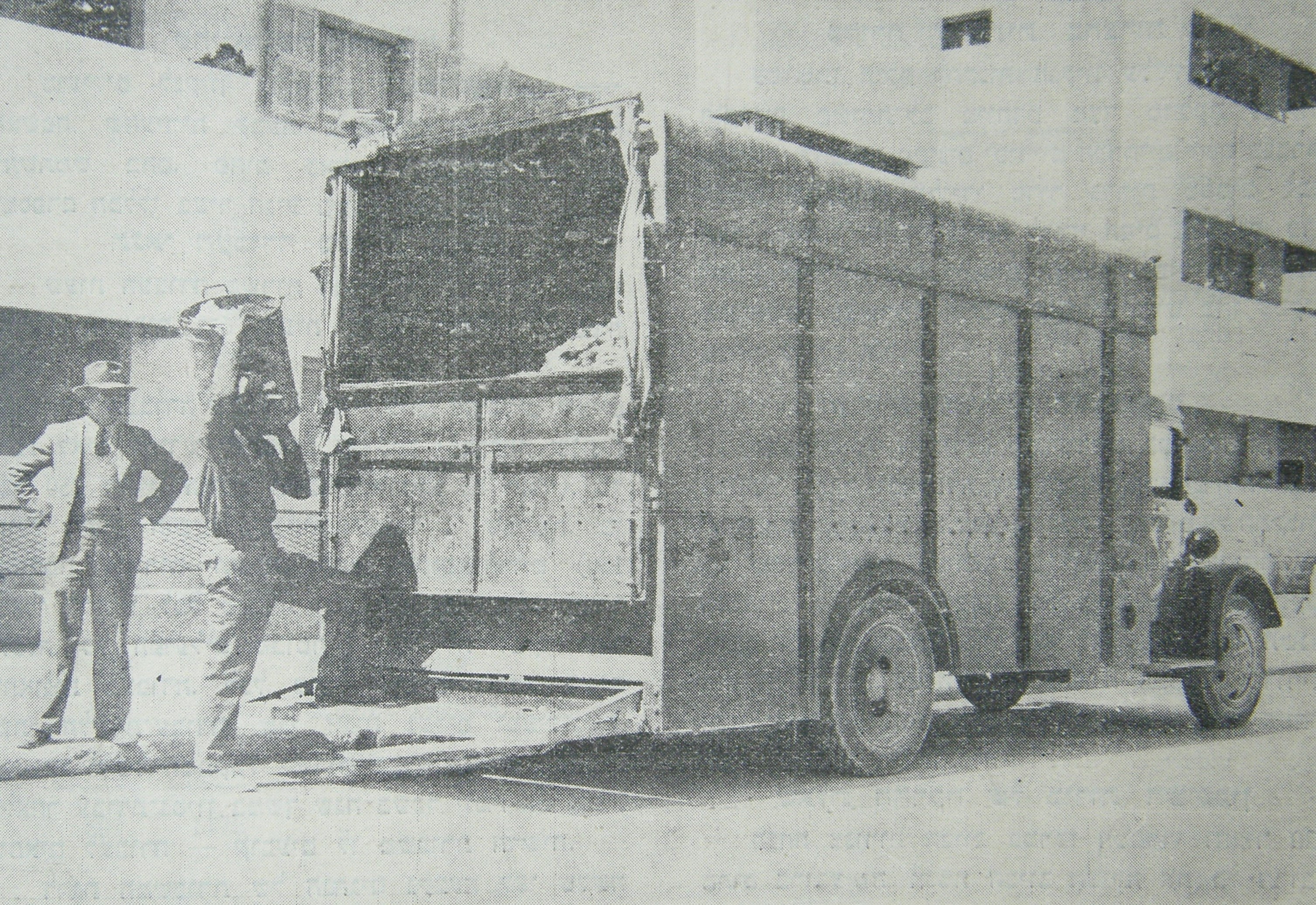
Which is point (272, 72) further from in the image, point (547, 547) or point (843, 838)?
point (843, 838)

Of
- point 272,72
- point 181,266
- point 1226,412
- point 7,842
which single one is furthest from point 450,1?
point 7,842

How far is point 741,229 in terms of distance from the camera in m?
6.13

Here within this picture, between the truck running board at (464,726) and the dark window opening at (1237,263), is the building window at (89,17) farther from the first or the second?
the dark window opening at (1237,263)

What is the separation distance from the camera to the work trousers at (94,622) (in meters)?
7.04

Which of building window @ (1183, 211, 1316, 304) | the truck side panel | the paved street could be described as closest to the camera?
the paved street

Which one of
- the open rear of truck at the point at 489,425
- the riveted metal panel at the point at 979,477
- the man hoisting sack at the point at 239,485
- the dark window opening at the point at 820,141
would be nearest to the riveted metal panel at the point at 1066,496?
the riveted metal panel at the point at 979,477

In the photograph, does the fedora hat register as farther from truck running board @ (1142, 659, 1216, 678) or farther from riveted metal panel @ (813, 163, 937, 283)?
truck running board @ (1142, 659, 1216, 678)

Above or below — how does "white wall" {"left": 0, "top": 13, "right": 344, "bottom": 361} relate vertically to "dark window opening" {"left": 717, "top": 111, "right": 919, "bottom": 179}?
below

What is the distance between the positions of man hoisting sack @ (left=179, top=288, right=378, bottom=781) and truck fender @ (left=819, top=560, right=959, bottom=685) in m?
2.47

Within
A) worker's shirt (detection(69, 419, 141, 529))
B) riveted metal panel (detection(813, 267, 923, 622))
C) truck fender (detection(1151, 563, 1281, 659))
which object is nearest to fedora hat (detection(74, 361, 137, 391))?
worker's shirt (detection(69, 419, 141, 529))

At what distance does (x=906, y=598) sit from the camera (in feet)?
23.2

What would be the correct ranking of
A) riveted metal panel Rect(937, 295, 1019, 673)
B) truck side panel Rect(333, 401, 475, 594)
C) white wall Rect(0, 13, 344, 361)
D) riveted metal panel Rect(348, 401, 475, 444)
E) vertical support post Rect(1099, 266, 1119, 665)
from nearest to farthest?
truck side panel Rect(333, 401, 475, 594), riveted metal panel Rect(348, 401, 475, 444), riveted metal panel Rect(937, 295, 1019, 673), vertical support post Rect(1099, 266, 1119, 665), white wall Rect(0, 13, 344, 361)

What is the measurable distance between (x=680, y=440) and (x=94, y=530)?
3436 millimetres

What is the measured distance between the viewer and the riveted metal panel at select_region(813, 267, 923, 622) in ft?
21.6
